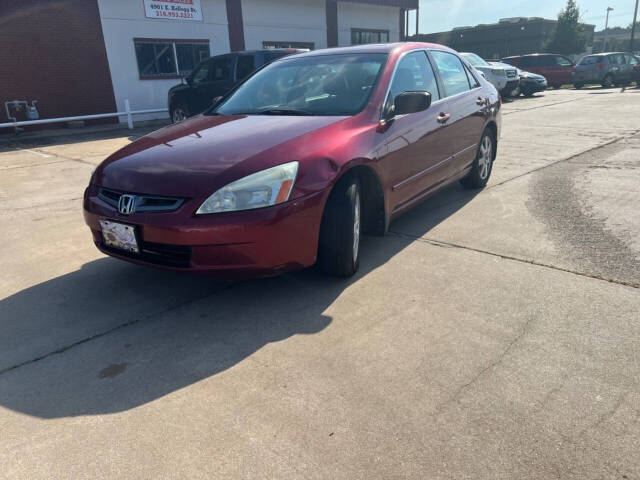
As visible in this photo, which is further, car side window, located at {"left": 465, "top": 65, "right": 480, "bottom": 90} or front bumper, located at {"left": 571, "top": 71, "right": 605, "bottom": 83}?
front bumper, located at {"left": 571, "top": 71, "right": 605, "bottom": 83}

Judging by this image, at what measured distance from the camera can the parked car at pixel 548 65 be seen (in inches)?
954

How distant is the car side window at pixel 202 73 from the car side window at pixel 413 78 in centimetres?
823

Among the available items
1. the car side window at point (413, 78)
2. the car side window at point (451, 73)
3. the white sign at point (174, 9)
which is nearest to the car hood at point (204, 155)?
the car side window at point (413, 78)

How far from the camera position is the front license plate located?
3092 mm

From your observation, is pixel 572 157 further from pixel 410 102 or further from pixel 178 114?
pixel 178 114

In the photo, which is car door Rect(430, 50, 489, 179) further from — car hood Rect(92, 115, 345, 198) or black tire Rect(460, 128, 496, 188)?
car hood Rect(92, 115, 345, 198)

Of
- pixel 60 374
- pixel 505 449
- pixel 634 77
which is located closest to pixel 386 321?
pixel 505 449

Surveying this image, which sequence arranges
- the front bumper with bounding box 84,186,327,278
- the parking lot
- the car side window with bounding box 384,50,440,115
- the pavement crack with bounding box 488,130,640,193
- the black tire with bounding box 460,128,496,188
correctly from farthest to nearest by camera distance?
the pavement crack with bounding box 488,130,640,193, the black tire with bounding box 460,128,496,188, the car side window with bounding box 384,50,440,115, the front bumper with bounding box 84,186,327,278, the parking lot

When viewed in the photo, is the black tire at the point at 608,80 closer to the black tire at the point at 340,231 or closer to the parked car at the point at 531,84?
the parked car at the point at 531,84

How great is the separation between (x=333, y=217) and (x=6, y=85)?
13648 mm

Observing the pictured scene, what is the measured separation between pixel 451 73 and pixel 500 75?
14.4 m

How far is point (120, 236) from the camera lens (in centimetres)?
317

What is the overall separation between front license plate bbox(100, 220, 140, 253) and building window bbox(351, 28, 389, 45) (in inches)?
843

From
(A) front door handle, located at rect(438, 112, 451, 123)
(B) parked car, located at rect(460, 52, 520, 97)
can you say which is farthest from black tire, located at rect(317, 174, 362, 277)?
(B) parked car, located at rect(460, 52, 520, 97)
